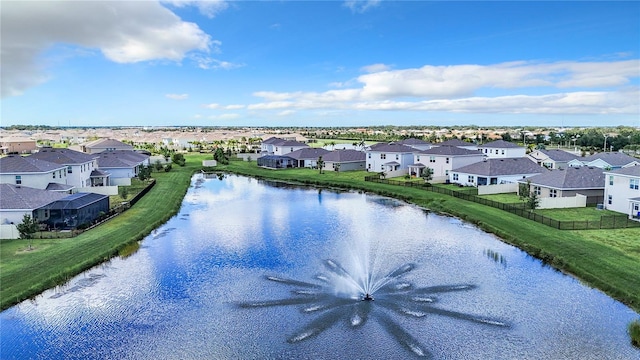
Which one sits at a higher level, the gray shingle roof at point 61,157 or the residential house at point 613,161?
the gray shingle roof at point 61,157

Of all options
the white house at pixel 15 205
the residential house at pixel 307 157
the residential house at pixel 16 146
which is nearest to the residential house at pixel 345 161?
the residential house at pixel 307 157

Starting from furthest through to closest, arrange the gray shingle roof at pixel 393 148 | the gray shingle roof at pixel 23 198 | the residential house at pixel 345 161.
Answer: the residential house at pixel 345 161
the gray shingle roof at pixel 393 148
the gray shingle roof at pixel 23 198

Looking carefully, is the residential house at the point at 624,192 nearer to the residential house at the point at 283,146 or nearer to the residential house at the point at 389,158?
the residential house at the point at 389,158

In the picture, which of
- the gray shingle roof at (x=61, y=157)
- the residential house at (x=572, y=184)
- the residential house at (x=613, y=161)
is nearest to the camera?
the residential house at (x=572, y=184)

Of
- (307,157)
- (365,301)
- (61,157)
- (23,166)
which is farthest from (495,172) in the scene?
(23,166)

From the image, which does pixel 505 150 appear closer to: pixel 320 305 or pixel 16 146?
pixel 320 305

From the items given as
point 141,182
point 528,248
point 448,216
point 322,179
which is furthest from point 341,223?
point 141,182

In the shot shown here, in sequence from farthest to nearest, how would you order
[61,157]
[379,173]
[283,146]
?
[283,146] → [379,173] → [61,157]

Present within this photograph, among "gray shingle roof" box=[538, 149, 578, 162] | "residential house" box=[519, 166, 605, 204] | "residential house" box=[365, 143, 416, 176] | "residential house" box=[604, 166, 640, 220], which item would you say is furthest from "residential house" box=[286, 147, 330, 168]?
"residential house" box=[604, 166, 640, 220]
